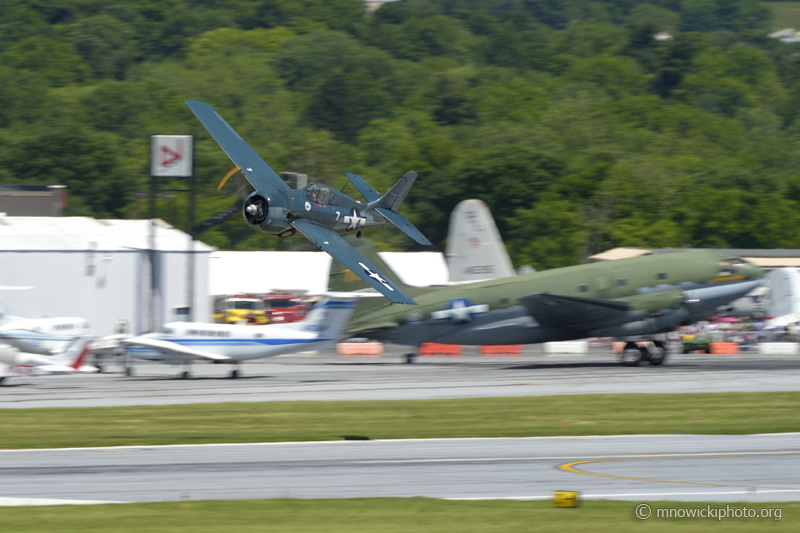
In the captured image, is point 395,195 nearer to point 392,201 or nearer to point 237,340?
point 392,201

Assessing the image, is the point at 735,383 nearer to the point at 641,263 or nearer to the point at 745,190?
the point at 641,263

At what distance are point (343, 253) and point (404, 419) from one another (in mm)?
7691

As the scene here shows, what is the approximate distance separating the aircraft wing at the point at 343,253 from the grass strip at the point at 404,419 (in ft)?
12.3

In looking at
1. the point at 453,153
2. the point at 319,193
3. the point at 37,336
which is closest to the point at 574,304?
the point at 319,193

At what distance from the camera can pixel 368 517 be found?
15.8 m

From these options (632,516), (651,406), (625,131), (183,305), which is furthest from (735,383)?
(625,131)

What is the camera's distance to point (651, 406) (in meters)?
29.0

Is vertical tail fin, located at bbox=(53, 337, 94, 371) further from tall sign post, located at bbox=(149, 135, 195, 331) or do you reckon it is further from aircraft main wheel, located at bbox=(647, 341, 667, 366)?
aircraft main wheel, located at bbox=(647, 341, 667, 366)

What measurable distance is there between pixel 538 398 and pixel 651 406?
3.68 metres

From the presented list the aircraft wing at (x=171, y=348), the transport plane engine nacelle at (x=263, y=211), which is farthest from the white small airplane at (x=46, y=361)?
the transport plane engine nacelle at (x=263, y=211)

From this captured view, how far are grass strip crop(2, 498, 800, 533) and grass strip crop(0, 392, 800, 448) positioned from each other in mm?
7486

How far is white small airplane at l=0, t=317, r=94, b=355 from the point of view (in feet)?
126

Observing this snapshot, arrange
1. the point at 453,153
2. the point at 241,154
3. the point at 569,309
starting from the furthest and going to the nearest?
the point at 453,153 < the point at 569,309 < the point at 241,154

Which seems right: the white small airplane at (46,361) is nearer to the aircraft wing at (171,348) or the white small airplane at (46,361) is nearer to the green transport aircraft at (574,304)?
the aircraft wing at (171,348)
